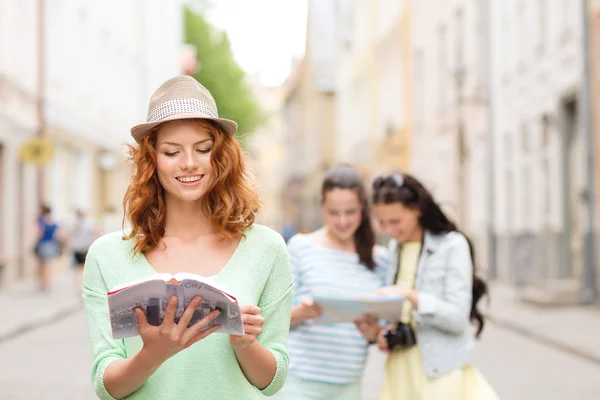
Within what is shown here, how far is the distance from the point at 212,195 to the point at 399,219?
201 centimetres

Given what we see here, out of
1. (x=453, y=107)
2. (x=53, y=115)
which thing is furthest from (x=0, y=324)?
(x=453, y=107)

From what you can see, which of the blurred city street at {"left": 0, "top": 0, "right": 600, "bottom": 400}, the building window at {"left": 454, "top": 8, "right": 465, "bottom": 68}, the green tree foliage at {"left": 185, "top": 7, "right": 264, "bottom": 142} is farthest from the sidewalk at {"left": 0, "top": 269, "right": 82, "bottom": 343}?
the green tree foliage at {"left": 185, "top": 7, "right": 264, "bottom": 142}

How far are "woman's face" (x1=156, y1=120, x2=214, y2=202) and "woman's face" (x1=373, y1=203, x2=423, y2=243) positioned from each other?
6.67 ft

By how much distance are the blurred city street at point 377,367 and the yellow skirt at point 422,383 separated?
4.15 metres

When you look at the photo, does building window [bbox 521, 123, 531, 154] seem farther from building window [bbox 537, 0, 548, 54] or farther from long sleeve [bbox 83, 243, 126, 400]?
long sleeve [bbox 83, 243, 126, 400]

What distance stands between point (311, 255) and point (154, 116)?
221cm

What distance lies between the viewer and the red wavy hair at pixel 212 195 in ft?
9.58

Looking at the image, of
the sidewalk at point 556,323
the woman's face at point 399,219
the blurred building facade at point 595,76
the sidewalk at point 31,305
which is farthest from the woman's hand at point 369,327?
the blurred building facade at point 595,76

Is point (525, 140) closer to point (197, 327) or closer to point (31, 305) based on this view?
point (31, 305)

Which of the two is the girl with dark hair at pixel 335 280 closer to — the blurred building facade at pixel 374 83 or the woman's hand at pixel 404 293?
the woman's hand at pixel 404 293

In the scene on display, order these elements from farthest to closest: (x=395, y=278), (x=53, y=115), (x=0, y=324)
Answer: (x=53, y=115)
(x=0, y=324)
(x=395, y=278)

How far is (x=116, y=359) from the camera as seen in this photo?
282cm

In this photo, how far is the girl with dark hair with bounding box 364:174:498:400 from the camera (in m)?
4.60

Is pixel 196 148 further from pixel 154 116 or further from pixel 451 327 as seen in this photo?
pixel 451 327
